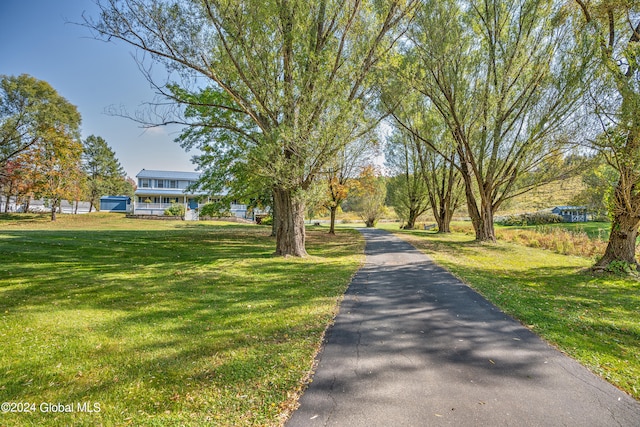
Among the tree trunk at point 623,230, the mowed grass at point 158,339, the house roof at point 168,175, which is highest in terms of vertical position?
the house roof at point 168,175

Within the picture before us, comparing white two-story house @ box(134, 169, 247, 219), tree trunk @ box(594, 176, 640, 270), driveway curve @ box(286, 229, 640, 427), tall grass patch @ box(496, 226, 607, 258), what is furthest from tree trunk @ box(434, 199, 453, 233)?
white two-story house @ box(134, 169, 247, 219)

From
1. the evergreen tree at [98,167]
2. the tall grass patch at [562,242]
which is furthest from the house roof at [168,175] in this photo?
the tall grass patch at [562,242]

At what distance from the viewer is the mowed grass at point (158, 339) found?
8.98ft

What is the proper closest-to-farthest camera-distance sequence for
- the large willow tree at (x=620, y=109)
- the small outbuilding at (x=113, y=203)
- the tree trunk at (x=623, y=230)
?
1. the large willow tree at (x=620, y=109)
2. the tree trunk at (x=623, y=230)
3. the small outbuilding at (x=113, y=203)

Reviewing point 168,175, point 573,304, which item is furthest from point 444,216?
point 168,175

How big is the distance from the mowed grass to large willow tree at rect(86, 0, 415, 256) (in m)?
3.63

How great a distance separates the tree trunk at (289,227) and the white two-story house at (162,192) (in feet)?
99.4

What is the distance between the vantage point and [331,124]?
32.4ft

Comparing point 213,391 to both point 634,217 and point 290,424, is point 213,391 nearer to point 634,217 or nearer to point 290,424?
point 290,424

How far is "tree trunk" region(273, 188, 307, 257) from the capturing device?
11.2m

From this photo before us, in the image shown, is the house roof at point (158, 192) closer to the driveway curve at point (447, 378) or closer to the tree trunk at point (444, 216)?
the tree trunk at point (444, 216)

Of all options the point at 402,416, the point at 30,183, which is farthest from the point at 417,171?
the point at 30,183

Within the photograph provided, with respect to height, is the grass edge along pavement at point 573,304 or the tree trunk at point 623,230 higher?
the tree trunk at point 623,230

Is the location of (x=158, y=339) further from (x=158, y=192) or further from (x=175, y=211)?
(x=158, y=192)
